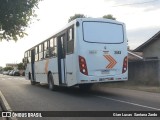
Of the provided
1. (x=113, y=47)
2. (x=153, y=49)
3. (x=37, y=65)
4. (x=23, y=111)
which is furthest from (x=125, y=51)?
(x=153, y=49)

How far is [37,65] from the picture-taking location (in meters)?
25.6

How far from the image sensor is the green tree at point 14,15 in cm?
1614

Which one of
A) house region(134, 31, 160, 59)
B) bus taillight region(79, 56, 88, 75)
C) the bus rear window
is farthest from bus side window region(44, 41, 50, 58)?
house region(134, 31, 160, 59)

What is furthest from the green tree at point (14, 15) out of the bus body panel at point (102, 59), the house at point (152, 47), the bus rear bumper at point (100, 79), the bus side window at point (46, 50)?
the house at point (152, 47)

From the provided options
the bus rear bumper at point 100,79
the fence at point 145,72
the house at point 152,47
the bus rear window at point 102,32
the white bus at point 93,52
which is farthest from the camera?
the house at point 152,47

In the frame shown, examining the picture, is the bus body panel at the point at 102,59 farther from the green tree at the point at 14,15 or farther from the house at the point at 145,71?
the house at the point at 145,71

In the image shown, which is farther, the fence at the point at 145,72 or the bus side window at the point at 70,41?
the fence at the point at 145,72

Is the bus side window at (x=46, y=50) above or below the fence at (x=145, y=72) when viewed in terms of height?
above

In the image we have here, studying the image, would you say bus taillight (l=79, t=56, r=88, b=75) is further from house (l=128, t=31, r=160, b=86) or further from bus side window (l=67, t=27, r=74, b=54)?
house (l=128, t=31, r=160, b=86)

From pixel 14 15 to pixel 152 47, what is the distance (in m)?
17.1

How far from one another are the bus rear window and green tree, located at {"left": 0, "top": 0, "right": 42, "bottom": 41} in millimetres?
3203

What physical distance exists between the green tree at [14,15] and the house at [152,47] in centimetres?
1344

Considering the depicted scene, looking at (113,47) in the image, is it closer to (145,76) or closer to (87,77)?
(87,77)

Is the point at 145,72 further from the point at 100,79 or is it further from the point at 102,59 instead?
the point at 100,79
